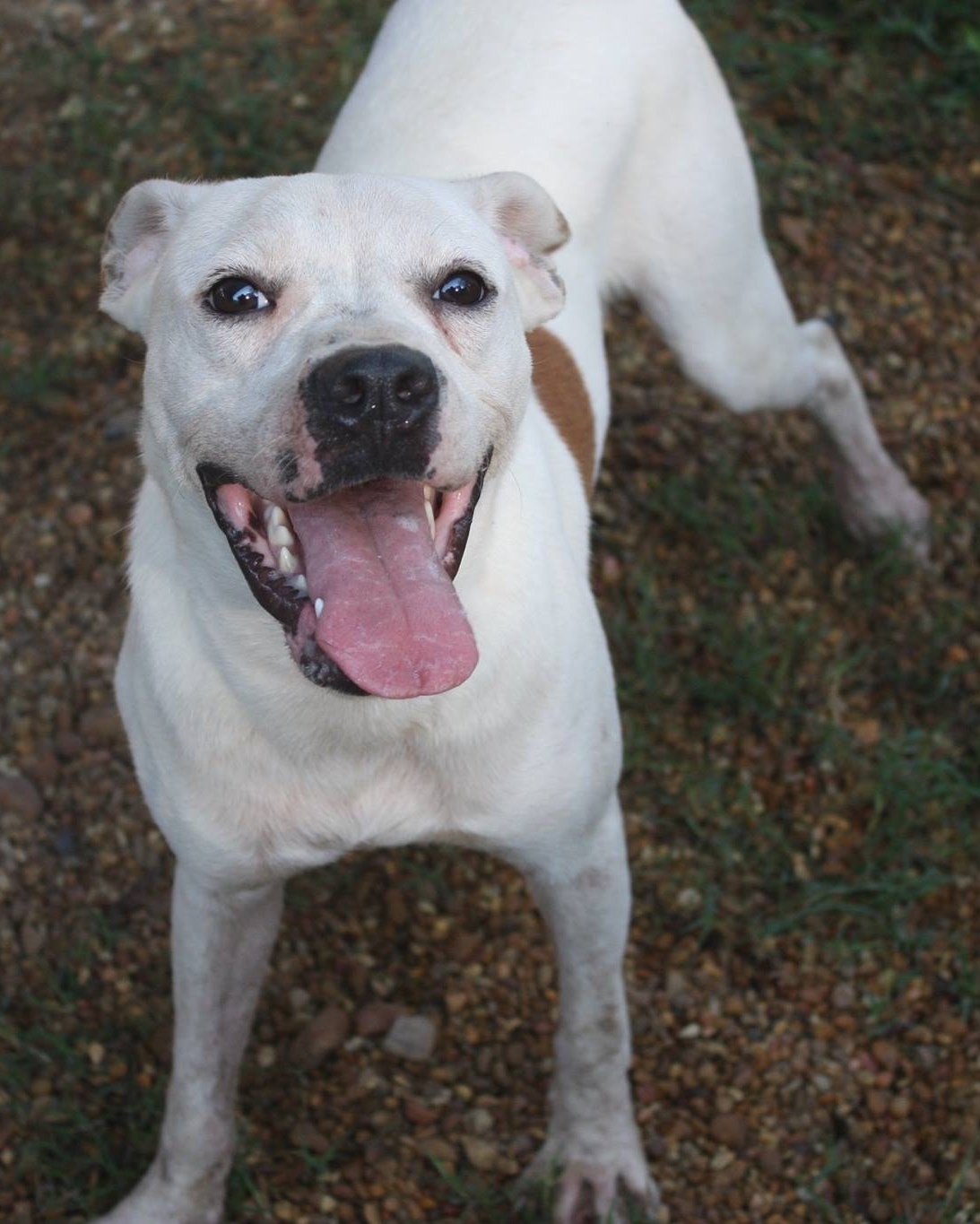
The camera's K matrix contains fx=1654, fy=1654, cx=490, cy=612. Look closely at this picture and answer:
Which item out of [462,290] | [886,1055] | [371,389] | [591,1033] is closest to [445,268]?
[462,290]

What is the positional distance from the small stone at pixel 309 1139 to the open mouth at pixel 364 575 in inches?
61.4

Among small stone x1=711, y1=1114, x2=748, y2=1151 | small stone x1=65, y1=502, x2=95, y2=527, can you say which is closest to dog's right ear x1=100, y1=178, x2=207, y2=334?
small stone x1=65, y1=502, x2=95, y2=527

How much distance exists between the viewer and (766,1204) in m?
3.53

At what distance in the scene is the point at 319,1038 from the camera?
376 cm

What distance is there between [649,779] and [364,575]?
1.98 m

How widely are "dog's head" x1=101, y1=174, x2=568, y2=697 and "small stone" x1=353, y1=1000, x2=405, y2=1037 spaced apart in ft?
5.26

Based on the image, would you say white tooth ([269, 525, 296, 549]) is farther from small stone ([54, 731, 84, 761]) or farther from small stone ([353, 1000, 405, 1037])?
small stone ([54, 731, 84, 761])

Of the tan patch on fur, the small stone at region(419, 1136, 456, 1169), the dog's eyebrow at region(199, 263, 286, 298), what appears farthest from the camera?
the small stone at region(419, 1136, 456, 1169)

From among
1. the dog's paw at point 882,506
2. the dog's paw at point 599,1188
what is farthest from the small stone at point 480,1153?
the dog's paw at point 882,506

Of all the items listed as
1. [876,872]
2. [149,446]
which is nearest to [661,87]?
[149,446]

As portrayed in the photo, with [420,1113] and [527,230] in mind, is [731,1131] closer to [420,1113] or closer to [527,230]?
[420,1113]

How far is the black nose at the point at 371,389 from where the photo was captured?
2.28 metres

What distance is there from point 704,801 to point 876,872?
46 cm

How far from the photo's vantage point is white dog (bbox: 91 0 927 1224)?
7.99ft
